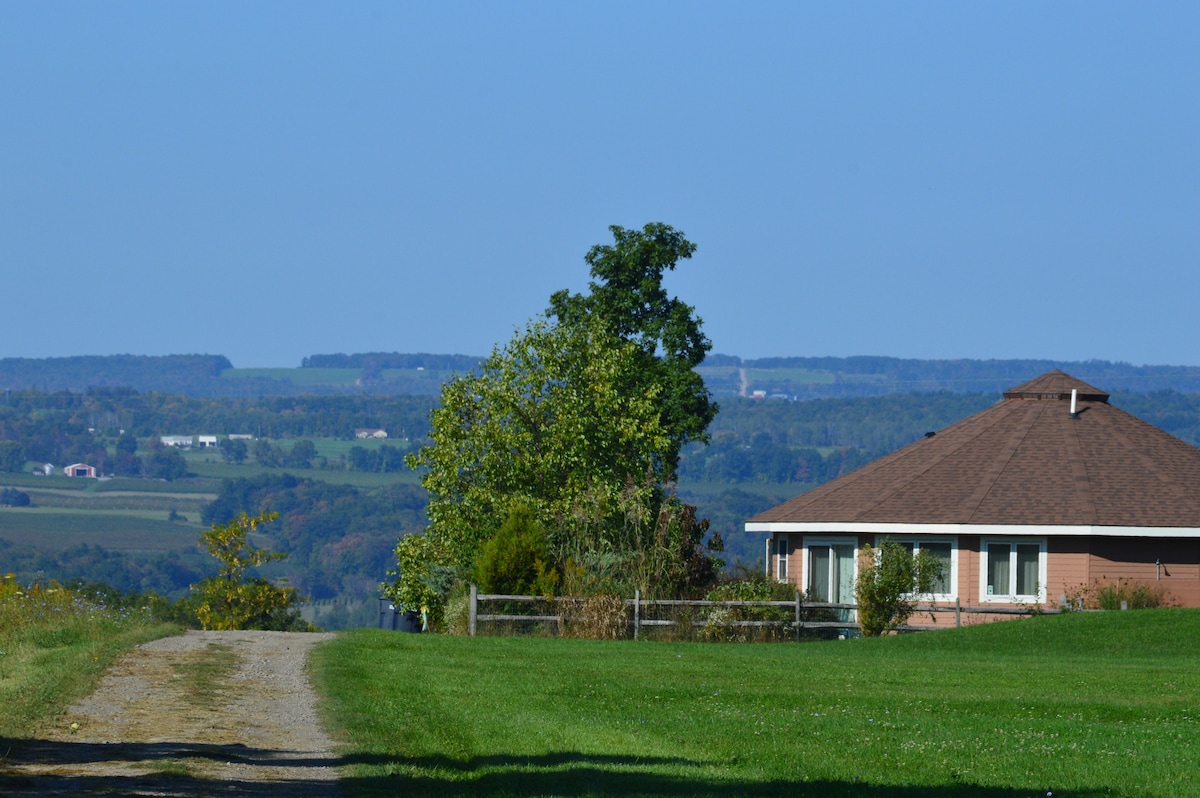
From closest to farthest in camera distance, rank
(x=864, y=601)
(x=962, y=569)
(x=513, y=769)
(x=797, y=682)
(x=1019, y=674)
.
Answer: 1. (x=513, y=769)
2. (x=797, y=682)
3. (x=1019, y=674)
4. (x=864, y=601)
5. (x=962, y=569)

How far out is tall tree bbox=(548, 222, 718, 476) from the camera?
49656mm

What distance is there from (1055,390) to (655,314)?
12078mm

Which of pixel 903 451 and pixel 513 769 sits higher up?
pixel 903 451

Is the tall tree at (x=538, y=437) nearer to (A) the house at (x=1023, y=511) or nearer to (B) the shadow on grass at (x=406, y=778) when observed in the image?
(A) the house at (x=1023, y=511)

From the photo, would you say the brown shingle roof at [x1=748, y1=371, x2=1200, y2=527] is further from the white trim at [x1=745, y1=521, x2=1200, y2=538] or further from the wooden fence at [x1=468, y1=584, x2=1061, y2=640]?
the wooden fence at [x1=468, y1=584, x2=1061, y2=640]

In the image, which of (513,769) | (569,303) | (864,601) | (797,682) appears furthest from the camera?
(569,303)

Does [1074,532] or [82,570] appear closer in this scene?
[1074,532]

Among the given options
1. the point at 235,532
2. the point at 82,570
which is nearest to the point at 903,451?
the point at 235,532

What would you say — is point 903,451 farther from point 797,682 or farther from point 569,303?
point 797,682

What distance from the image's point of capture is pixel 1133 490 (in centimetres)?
4084

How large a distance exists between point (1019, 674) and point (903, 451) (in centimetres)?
2384

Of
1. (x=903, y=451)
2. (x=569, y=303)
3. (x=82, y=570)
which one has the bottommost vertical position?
(x=82, y=570)

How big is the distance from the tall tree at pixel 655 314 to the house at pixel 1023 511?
5.52 metres

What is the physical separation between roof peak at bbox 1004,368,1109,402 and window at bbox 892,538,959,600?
7506 mm
